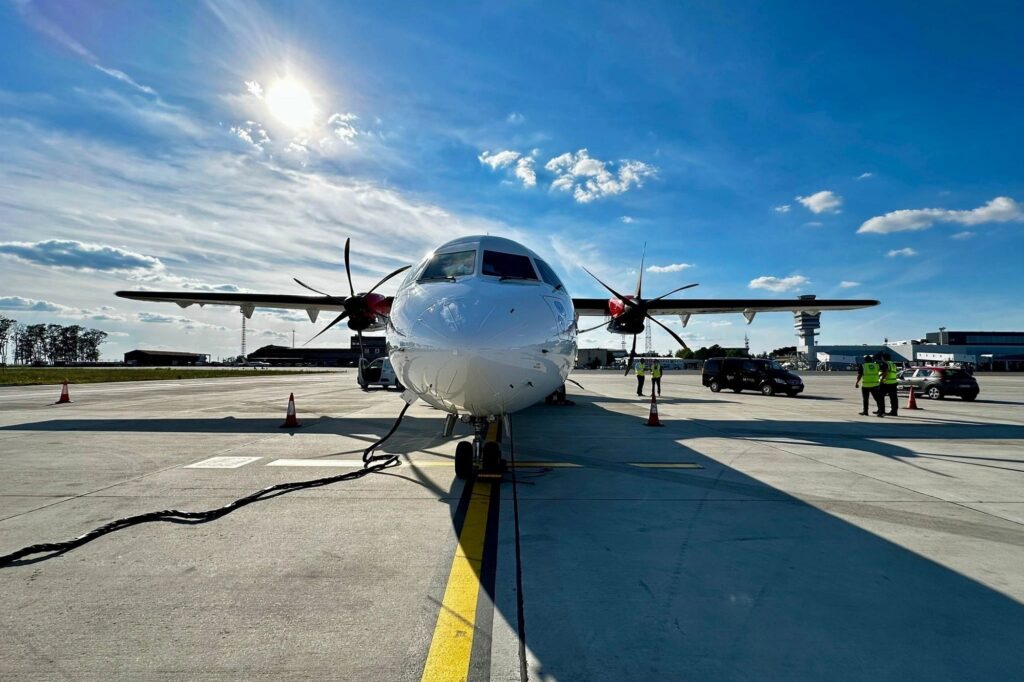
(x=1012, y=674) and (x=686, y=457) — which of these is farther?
(x=686, y=457)

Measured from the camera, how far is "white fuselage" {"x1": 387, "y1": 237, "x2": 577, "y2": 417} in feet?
14.1

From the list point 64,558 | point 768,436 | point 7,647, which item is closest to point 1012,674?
point 7,647

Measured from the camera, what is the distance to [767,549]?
3.72 meters

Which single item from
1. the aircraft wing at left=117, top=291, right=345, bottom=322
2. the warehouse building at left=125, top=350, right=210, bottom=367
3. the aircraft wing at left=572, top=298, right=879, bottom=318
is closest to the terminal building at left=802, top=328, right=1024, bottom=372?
the aircraft wing at left=572, top=298, right=879, bottom=318

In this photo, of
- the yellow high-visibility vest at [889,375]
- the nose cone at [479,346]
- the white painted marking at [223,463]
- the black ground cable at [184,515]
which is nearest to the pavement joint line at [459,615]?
the nose cone at [479,346]

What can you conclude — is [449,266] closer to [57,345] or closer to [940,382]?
[940,382]

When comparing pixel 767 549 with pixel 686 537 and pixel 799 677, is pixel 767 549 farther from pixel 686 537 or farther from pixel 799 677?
pixel 799 677

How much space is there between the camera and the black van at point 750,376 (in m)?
20.7

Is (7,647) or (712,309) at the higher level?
(712,309)

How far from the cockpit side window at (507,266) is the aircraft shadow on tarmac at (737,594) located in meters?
2.50

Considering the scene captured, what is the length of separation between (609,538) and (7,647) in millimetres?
3628

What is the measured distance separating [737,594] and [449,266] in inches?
171

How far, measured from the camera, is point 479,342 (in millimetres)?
4234

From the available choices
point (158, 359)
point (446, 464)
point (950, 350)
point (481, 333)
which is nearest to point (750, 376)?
point (446, 464)
